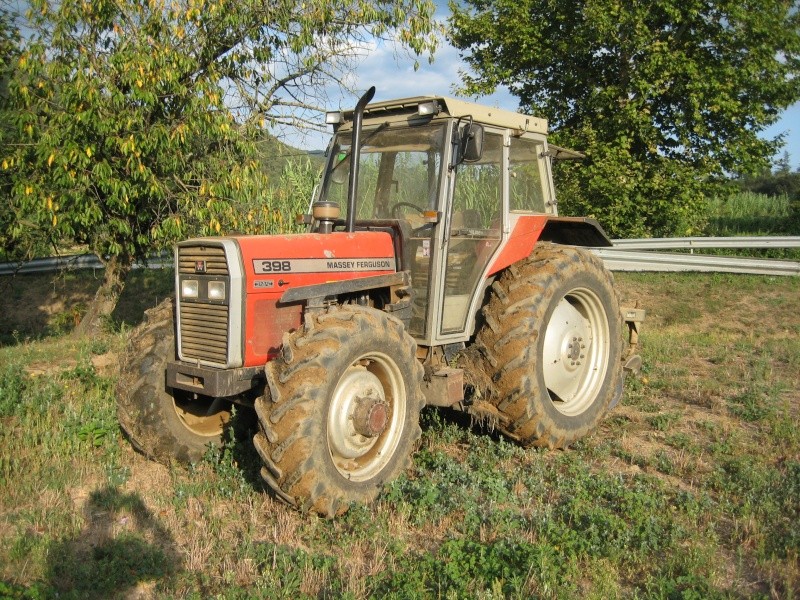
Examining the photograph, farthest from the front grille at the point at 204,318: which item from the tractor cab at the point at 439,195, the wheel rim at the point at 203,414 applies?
the tractor cab at the point at 439,195

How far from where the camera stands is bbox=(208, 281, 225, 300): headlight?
4297mm

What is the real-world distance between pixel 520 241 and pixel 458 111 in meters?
1.10

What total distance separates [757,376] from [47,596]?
6.53 metres

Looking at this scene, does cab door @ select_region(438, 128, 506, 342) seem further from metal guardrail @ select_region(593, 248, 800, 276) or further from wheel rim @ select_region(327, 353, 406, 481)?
metal guardrail @ select_region(593, 248, 800, 276)

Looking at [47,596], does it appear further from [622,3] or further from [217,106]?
[622,3]

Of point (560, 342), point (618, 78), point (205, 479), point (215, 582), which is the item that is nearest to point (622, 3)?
point (618, 78)

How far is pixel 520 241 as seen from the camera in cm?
548

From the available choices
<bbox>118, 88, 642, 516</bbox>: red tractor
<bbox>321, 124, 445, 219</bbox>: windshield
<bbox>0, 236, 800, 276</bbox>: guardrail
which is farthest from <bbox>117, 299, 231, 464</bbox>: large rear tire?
<bbox>0, 236, 800, 276</bbox>: guardrail

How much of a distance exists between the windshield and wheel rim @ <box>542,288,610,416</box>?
4.55 ft

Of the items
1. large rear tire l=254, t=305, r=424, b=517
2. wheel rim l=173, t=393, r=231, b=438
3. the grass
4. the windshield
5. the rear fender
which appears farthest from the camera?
the rear fender

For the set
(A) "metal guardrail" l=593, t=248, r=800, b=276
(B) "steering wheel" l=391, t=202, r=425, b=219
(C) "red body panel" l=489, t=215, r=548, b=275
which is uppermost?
(B) "steering wheel" l=391, t=202, r=425, b=219

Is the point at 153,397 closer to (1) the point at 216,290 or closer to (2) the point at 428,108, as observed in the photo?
(1) the point at 216,290

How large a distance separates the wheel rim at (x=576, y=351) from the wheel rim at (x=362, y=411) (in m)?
1.47

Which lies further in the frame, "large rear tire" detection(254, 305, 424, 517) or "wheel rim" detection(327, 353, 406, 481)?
"wheel rim" detection(327, 353, 406, 481)
